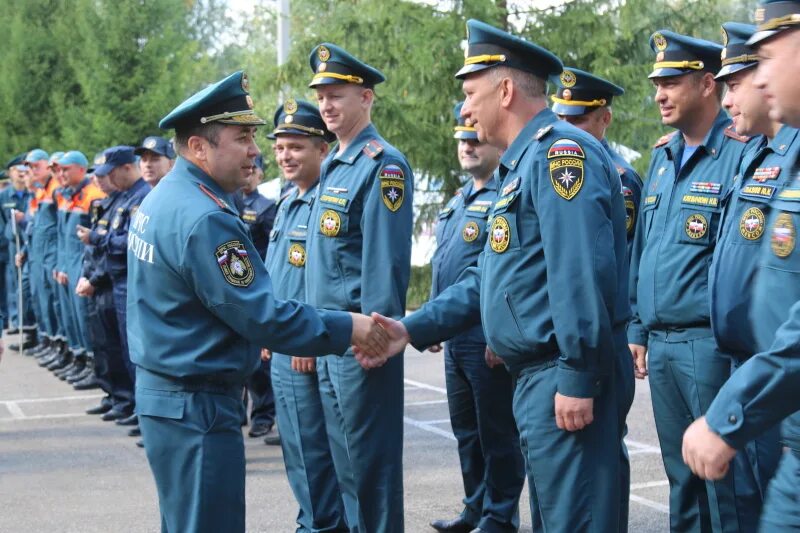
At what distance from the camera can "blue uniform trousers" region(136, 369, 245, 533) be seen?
376 cm

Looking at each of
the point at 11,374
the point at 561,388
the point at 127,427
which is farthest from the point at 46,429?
the point at 561,388

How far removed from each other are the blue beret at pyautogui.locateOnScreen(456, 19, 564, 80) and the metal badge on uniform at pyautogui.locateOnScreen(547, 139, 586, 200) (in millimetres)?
425

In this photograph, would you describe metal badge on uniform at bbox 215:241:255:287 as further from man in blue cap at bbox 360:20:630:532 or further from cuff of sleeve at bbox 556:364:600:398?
cuff of sleeve at bbox 556:364:600:398

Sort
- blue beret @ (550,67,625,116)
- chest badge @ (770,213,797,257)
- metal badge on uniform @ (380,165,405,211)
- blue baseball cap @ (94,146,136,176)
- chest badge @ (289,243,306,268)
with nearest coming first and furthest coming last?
chest badge @ (770,213,797,257)
metal badge on uniform @ (380,165,405,211)
chest badge @ (289,243,306,268)
blue beret @ (550,67,625,116)
blue baseball cap @ (94,146,136,176)

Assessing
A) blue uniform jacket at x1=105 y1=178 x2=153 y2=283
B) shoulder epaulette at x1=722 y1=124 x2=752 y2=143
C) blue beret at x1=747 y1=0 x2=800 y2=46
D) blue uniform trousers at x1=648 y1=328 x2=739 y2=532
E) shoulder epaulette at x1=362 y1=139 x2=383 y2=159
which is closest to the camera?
blue beret at x1=747 y1=0 x2=800 y2=46

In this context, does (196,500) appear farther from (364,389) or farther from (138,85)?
Answer: (138,85)

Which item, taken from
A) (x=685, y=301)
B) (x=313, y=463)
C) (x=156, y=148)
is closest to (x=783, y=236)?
(x=685, y=301)

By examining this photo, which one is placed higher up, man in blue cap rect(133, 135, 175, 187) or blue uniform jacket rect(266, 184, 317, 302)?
man in blue cap rect(133, 135, 175, 187)

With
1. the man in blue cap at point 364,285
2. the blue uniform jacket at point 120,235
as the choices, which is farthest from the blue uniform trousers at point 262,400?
the man in blue cap at point 364,285

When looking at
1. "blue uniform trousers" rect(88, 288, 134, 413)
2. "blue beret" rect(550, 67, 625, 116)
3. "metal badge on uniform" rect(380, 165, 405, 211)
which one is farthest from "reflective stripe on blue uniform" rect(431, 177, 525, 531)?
"blue uniform trousers" rect(88, 288, 134, 413)

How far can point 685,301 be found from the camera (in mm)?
4730

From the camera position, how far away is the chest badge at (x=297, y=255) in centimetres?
578

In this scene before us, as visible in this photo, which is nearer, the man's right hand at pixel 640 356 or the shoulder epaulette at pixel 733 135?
the shoulder epaulette at pixel 733 135

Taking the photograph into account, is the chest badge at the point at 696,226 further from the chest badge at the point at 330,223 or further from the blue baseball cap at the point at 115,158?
the blue baseball cap at the point at 115,158
